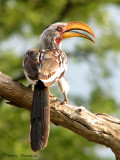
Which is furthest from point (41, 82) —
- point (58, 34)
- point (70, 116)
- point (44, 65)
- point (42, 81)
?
point (58, 34)

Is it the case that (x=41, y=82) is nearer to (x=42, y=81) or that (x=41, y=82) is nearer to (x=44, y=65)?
(x=42, y=81)

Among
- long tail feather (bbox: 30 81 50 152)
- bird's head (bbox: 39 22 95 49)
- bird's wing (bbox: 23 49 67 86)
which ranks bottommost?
long tail feather (bbox: 30 81 50 152)

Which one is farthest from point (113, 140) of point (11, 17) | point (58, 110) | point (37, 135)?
point (11, 17)

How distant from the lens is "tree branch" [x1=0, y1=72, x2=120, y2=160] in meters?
4.30

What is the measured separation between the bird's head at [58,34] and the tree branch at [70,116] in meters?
1.38

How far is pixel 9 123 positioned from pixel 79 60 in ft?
12.1

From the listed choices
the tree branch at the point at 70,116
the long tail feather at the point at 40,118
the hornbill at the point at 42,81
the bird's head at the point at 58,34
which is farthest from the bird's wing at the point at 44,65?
the bird's head at the point at 58,34

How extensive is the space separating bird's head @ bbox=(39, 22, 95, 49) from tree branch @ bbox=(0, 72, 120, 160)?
4.53ft

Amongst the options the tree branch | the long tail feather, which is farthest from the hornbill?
the tree branch

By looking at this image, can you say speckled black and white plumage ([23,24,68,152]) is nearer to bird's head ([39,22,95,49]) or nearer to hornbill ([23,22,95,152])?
hornbill ([23,22,95,152])

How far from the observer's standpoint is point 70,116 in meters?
4.33

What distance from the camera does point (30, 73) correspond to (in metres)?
4.11

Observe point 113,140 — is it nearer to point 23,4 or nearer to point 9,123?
point 9,123

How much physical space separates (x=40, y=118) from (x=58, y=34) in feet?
6.89
